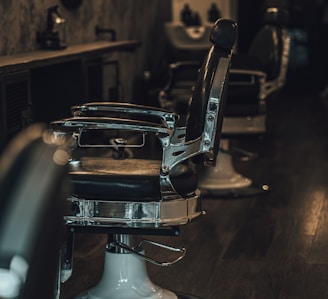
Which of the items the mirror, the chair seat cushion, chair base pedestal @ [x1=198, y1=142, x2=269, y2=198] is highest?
the mirror

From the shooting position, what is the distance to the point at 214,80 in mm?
2691

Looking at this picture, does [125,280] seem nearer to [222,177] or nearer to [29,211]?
[29,211]

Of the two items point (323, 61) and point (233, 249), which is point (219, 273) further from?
point (323, 61)

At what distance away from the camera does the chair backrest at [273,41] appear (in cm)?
489

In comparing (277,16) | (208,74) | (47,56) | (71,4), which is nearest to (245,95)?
(277,16)

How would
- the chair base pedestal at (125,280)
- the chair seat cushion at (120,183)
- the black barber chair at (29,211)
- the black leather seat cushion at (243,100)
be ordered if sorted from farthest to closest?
1. the black leather seat cushion at (243,100)
2. the chair base pedestal at (125,280)
3. the chair seat cushion at (120,183)
4. the black barber chair at (29,211)

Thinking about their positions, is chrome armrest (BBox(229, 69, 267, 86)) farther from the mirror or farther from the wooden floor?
the mirror

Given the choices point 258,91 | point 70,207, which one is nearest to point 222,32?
point 70,207

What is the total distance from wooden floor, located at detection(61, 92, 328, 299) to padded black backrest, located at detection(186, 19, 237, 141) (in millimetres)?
678

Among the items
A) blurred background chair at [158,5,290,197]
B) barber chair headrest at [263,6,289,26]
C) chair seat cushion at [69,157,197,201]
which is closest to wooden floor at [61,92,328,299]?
blurred background chair at [158,5,290,197]

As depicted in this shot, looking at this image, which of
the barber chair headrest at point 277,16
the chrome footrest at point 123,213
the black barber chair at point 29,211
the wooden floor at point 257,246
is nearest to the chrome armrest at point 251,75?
the barber chair headrest at point 277,16

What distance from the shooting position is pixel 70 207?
2564 mm

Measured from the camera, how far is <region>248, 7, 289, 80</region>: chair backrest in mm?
4895

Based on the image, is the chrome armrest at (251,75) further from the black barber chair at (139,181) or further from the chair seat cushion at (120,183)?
the chair seat cushion at (120,183)
